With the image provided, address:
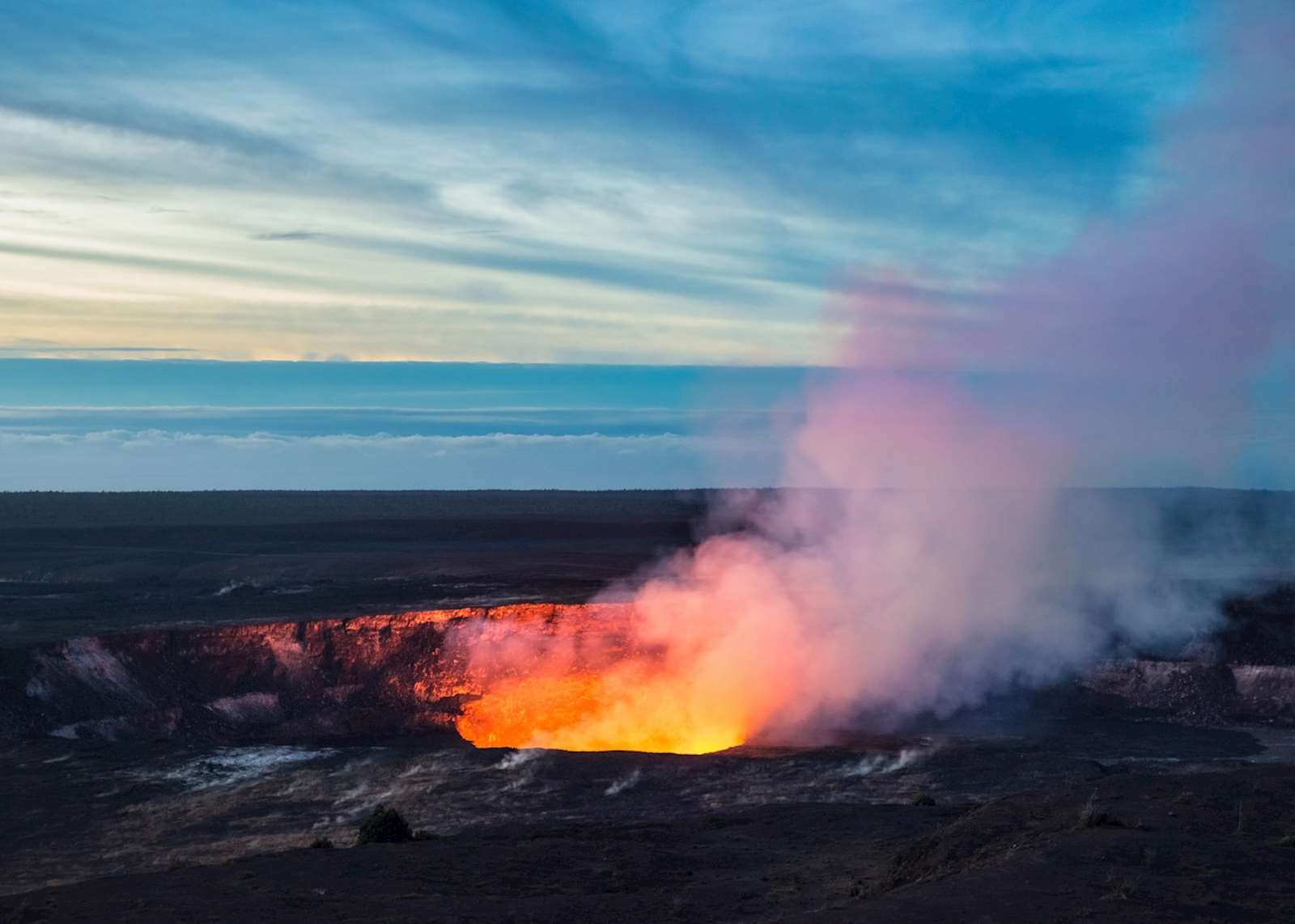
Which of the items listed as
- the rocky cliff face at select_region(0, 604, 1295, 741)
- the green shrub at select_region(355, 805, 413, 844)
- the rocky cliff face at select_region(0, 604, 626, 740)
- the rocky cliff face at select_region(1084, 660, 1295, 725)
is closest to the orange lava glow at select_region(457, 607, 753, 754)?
the rocky cliff face at select_region(0, 604, 1295, 741)

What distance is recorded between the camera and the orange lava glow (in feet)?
98.5

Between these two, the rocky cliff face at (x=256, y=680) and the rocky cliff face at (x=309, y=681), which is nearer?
the rocky cliff face at (x=256, y=680)

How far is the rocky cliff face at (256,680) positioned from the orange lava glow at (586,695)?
521 mm

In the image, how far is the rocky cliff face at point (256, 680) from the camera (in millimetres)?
28875

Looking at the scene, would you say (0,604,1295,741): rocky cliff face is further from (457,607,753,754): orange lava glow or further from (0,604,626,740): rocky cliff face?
(457,607,753,754): orange lava glow

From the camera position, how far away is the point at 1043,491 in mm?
35344

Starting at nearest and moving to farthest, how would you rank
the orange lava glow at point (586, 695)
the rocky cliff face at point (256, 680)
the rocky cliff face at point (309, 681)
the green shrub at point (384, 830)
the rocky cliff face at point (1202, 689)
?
the green shrub at point (384, 830) < the rocky cliff face at point (256, 680) < the rocky cliff face at point (309, 681) < the rocky cliff face at point (1202, 689) < the orange lava glow at point (586, 695)

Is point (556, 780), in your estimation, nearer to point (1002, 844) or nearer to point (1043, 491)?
point (1002, 844)

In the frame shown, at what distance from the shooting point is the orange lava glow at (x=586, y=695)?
98.5 ft

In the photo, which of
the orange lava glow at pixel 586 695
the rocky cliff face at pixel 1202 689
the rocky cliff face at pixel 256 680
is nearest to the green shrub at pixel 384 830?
the orange lava glow at pixel 586 695

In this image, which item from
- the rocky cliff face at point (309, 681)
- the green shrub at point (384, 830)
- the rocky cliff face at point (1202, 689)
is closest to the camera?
the green shrub at point (384, 830)

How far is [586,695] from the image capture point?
31.2 metres

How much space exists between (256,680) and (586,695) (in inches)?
337

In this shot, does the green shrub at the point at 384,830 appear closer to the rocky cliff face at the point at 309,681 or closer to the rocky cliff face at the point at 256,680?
the rocky cliff face at the point at 309,681
